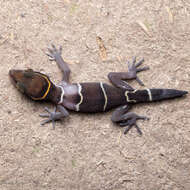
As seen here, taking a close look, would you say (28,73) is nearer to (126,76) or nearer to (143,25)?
(126,76)

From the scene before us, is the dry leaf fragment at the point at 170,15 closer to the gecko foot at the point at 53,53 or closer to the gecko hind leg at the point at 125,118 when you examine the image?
the gecko hind leg at the point at 125,118

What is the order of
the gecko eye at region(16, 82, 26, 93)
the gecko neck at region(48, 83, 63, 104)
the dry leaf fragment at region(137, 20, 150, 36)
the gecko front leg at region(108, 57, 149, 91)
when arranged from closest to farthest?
1. the gecko eye at region(16, 82, 26, 93)
2. the gecko neck at region(48, 83, 63, 104)
3. the gecko front leg at region(108, 57, 149, 91)
4. the dry leaf fragment at region(137, 20, 150, 36)

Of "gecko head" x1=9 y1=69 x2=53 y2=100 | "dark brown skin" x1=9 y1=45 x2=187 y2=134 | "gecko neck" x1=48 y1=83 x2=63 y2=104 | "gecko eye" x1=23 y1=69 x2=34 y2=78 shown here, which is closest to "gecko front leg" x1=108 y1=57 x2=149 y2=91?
"dark brown skin" x1=9 y1=45 x2=187 y2=134

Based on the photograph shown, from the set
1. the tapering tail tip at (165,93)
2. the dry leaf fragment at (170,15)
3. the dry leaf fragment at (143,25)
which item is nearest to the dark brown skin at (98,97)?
the tapering tail tip at (165,93)

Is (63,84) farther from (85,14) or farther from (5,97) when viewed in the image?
(85,14)

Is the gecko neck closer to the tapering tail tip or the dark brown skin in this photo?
the dark brown skin

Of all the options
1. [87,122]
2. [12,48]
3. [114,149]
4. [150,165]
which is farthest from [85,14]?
[150,165]
